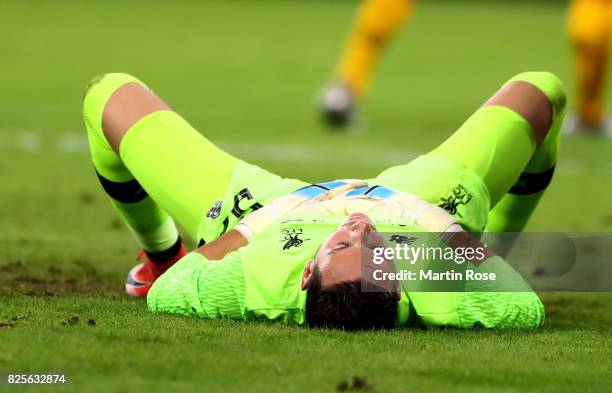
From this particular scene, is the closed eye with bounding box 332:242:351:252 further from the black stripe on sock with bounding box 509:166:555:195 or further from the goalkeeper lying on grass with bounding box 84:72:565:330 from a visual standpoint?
the black stripe on sock with bounding box 509:166:555:195

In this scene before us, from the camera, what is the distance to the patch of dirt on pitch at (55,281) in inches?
204

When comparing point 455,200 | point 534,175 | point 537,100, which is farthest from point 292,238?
point 534,175

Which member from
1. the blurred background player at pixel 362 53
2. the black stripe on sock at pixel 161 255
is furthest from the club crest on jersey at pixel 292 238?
the blurred background player at pixel 362 53

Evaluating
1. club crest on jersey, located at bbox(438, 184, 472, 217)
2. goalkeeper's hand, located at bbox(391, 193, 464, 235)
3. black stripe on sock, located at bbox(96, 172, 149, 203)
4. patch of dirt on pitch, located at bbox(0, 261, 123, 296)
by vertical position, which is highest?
club crest on jersey, located at bbox(438, 184, 472, 217)

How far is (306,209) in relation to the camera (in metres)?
4.49

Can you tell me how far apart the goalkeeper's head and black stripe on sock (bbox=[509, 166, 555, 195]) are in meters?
1.20

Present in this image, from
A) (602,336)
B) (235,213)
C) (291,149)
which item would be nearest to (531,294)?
(602,336)

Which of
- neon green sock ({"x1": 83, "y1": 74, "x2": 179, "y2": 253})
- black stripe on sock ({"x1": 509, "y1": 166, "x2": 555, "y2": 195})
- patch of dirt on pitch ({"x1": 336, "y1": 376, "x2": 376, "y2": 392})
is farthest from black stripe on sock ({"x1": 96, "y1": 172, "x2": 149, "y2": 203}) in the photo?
patch of dirt on pitch ({"x1": 336, "y1": 376, "x2": 376, "y2": 392})

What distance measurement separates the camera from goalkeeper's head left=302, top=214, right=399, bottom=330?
4.07 metres

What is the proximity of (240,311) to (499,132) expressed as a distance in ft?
3.91

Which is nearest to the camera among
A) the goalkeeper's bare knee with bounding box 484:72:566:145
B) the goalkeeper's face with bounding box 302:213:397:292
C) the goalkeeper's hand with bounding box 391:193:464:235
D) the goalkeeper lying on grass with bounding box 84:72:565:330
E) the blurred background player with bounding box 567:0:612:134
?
the goalkeeper's face with bounding box 302:213:397:292

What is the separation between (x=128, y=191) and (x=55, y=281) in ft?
2.08

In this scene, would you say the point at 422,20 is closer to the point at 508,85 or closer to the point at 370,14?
the point at 370,14

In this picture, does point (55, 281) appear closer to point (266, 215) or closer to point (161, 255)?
point (161, 255)
